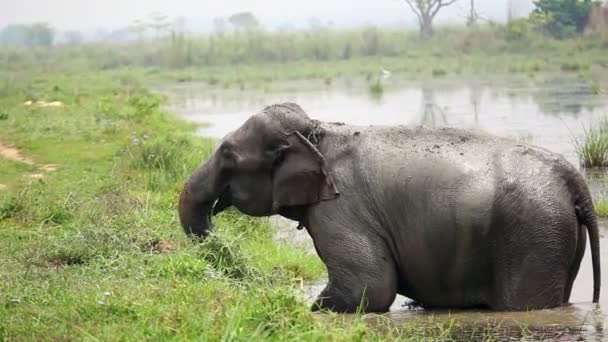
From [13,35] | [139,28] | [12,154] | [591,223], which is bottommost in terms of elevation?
[13,35]

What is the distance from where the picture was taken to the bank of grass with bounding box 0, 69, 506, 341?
278 inches

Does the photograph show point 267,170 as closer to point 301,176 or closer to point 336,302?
point 301,176

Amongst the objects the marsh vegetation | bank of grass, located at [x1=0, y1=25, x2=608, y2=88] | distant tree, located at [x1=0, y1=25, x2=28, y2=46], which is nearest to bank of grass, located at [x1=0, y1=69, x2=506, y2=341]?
the marsh vegetation

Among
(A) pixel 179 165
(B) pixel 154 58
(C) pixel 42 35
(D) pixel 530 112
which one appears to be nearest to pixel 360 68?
(B) pixel 154 58

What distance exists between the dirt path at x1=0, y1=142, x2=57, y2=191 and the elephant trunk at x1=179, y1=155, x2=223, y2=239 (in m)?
6.50

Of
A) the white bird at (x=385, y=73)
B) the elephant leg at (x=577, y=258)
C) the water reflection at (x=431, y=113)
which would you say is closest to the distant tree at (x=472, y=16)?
the white bird at (x=385, y=73)

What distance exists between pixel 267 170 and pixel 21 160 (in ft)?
33.9

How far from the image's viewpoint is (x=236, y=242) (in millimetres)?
10203

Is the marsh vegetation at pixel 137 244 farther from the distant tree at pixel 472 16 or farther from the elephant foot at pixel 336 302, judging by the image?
the distant tree at pixel 472 16

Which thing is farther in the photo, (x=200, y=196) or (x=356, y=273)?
(x=200, y=196)

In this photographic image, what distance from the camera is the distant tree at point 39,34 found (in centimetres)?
11949

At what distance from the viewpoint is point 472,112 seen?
26781 mm

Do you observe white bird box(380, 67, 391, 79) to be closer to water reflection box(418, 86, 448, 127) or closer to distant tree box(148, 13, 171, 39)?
water reflection box(418, 86, 448, 127)

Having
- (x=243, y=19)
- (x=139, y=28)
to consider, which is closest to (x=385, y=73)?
(x=139, y=28)
